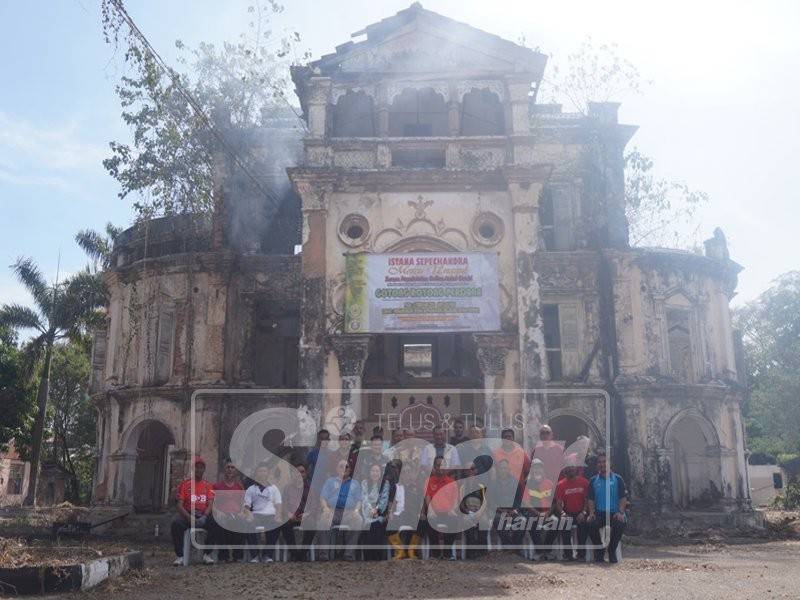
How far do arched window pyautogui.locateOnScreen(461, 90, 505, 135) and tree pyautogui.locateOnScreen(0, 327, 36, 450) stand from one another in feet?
77.9

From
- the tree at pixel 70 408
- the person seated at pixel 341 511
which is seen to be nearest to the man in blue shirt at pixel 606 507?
the person seated at pixel 341 511

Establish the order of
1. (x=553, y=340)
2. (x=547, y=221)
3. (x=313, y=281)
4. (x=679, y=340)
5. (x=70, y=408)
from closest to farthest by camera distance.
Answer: (x=313, y=281)
(x=553, y=340)
(x=679, y=340)
(x=547, y=221)
(x=70, y=408)

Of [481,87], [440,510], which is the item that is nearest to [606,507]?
[440,510]

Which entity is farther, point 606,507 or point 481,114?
point 481,114

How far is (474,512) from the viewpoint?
1162 centimetres

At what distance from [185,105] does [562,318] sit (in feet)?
40.2

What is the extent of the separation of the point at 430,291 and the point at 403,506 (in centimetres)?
638

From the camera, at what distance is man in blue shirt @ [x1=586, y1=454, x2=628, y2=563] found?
456 inches

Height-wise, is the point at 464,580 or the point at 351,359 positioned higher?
the point at 351,359

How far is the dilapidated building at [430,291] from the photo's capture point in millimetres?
17109

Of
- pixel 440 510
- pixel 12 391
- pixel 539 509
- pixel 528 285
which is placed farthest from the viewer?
pixel 12 391

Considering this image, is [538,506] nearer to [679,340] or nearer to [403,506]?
[403,506]

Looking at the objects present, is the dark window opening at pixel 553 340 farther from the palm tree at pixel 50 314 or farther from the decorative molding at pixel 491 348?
the palm tree at pixel 50 314

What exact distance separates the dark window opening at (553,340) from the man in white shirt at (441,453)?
8831 millimetres
